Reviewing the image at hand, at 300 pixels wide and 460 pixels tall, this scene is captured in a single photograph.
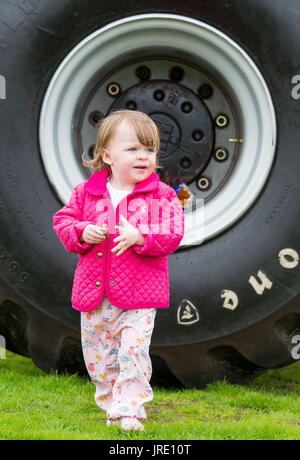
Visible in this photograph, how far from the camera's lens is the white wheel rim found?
213 centimetres

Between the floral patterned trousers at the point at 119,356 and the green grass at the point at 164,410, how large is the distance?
0.23 ft

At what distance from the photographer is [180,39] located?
2166mm

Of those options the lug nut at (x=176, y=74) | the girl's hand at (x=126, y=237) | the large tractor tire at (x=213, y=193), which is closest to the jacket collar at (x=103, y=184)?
the girl's hand at (x=126, y=237)

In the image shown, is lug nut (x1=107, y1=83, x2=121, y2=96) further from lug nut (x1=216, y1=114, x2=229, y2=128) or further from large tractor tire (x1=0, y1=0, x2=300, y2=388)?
lug nut (x1=216, y1=114, x2=229, y2=128)

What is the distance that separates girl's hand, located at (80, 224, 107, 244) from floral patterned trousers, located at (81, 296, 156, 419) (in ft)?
0.62

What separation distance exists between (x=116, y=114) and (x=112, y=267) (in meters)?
0.45

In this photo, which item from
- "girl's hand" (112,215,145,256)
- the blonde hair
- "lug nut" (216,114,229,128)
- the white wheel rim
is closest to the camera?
"girl's hand" (112,215,145,256)

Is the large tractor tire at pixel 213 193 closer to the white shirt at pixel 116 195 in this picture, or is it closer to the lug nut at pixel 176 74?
the lug nut at pixel 176 74

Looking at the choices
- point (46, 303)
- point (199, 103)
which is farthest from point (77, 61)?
point (46, 303)

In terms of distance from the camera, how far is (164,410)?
207 centimetres

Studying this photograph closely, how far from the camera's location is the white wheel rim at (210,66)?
2.13 metres

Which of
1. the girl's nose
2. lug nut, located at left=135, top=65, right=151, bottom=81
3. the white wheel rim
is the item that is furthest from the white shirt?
lug nut, located at left=135, top=65, right=151, bottom=81

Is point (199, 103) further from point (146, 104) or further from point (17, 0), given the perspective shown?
point (17, 0)

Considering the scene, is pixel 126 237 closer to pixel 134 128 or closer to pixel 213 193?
pixel 134 128
